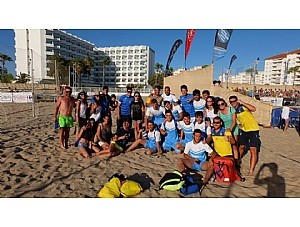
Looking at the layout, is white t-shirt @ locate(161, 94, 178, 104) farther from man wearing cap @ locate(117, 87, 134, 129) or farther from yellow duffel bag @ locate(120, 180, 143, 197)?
yellow duffel bag @ locate(120, 180, 143, 197)

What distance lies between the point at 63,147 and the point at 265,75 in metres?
91.9

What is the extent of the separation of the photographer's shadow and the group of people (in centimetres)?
28

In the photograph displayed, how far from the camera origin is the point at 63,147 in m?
5.47

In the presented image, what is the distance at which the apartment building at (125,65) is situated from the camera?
86.4 metres

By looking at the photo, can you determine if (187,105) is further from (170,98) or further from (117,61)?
(117,61)

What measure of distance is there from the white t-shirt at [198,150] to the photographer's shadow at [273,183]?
0.98 metres

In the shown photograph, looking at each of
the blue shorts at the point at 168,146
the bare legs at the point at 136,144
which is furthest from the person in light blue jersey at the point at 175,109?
the bare legs at the point at 136,144

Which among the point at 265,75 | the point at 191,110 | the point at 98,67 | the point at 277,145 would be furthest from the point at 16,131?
the point at 265,75

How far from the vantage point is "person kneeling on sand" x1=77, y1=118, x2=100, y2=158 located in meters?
4.96

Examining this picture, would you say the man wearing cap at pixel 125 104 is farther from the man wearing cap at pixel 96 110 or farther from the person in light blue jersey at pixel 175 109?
the person in light blue jersey at pixel 175 109

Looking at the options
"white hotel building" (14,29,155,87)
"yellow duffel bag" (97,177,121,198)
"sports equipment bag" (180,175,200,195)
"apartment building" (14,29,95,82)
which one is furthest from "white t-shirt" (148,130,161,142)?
"white hotel building" (14,29,155,87)

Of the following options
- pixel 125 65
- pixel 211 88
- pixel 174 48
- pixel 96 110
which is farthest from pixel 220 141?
pixel 125 65

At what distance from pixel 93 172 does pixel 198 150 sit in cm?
202
